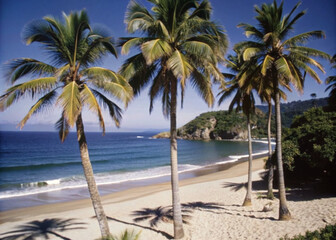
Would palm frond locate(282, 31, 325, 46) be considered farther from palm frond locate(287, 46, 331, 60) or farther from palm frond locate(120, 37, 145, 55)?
palm frond locate(120, 37, 145, 55)

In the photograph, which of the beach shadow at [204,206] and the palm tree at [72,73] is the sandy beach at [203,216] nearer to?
the beach shadow at [204,206]

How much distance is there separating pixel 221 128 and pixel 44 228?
89.9 meters

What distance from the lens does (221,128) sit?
95750 millimetres

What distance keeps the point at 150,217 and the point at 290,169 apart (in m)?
8.54

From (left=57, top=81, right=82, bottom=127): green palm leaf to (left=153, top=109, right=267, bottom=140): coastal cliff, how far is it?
86.9 m

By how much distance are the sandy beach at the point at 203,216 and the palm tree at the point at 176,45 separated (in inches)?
78.4

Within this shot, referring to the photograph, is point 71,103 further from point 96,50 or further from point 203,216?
point 203,216

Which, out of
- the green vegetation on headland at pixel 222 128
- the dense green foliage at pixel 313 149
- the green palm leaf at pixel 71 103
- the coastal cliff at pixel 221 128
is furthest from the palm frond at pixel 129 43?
the coastal cliff at pixel 221 128

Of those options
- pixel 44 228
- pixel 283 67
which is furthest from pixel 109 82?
pixel 44 228

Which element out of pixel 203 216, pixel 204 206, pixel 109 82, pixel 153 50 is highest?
pixel 153 50

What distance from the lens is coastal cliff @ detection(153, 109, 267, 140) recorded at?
92.8m

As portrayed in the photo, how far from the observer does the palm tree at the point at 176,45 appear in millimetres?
6797

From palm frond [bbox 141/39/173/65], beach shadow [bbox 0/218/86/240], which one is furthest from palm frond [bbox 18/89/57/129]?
beach shadow [bbox 0/218/86/240]

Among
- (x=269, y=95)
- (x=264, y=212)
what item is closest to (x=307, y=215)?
(x=264, y=212)
